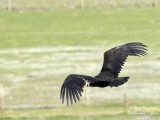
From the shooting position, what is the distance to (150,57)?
30766 mm

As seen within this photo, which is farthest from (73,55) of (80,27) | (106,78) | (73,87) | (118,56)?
(73,87)

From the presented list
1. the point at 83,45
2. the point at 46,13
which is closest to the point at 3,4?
the point at 46,13

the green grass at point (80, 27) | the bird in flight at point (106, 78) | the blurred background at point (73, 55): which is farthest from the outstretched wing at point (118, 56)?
the green grass at point (80, 27)

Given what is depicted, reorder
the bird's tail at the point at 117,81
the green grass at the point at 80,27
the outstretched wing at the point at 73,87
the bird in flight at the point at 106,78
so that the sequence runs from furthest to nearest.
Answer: the green grass at the point at 80,27, the bird's tail at the point at 117,81, the bird in flight at the point at 106,78, the outstretched wing at the point at 73,87

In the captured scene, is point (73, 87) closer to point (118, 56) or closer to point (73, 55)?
point (118, 56)

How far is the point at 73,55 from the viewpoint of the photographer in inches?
1265

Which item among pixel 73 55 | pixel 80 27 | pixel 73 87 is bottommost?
pixel 73 55

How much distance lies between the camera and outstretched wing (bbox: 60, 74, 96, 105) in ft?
34.8

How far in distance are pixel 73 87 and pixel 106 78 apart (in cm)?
129

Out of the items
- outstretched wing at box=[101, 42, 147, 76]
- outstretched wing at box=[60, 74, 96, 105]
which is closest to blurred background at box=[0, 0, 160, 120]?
outstretched wing at box=[101, 42, 147, 76]

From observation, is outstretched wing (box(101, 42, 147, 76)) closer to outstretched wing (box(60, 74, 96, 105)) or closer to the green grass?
outstretched wing (box(60, 74, 96, 105))

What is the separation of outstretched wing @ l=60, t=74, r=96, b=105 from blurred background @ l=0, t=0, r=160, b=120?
4.53m

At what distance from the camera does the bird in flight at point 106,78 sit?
35.3ft

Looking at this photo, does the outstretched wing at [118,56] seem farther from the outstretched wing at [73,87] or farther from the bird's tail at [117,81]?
the outstretched wing at [73,87]
